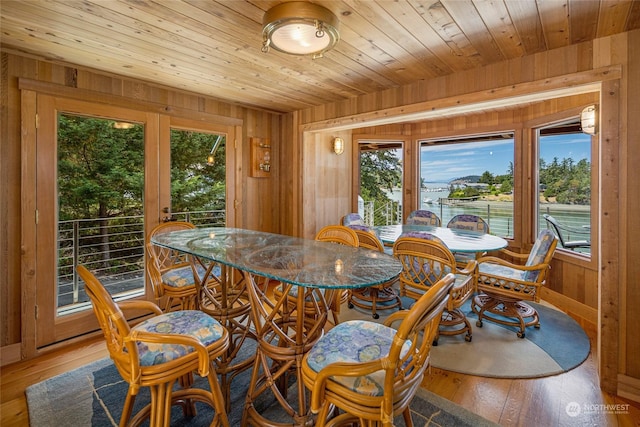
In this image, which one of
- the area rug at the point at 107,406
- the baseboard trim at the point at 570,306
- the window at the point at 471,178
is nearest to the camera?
the area rug at the point at 107,406

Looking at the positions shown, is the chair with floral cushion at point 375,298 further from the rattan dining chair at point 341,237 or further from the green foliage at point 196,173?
the green foliage at point 196,173

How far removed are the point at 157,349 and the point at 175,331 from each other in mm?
115

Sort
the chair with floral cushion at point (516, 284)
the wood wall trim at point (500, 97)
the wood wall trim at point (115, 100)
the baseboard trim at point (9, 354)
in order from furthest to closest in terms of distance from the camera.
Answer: the chair with floral cushion at point (516, 284) < the wood wall trim at point (115, 100) < the baseboard trim at point (9, 354) < the wood wall trim at point (500, 97)

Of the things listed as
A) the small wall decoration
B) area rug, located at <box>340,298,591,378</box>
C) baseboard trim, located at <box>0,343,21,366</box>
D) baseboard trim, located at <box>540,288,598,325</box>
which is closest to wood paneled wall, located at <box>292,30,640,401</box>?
area rug, located at <box>340,298,591,378</box>

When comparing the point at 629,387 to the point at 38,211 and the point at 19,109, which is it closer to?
the point at 38,211

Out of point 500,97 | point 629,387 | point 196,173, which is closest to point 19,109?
point 196,173

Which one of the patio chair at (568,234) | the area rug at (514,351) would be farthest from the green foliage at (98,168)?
the patio chair at (568,234)

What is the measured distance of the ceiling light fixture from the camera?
1.69m

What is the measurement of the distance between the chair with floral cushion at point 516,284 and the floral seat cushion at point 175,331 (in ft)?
8.29

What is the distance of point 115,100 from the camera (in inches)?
118

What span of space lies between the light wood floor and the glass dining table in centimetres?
109

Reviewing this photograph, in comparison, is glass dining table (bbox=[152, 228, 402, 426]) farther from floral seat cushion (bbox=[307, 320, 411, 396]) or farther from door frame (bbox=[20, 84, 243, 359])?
door frame (bbox=[20, 84, 243, 359])

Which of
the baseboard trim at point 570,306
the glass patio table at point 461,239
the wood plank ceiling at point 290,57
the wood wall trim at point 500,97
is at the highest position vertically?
the wood plank ceiling at point 290,57

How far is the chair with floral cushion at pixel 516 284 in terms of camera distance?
2.69 meters
